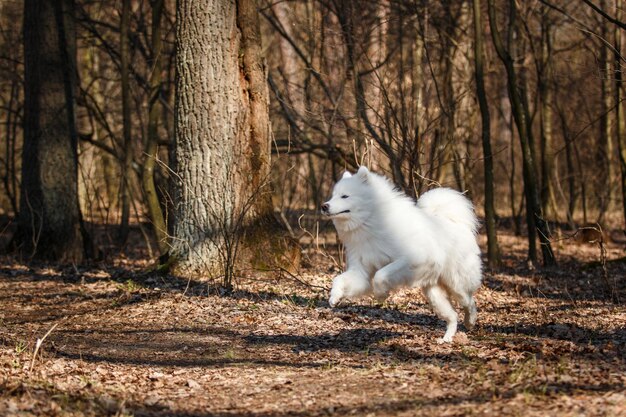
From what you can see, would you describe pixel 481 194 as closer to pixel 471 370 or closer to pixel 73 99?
pixel 73 99

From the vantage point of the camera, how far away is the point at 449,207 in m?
7.89

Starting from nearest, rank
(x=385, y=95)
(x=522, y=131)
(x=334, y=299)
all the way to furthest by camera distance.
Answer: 1. (x=334, y=299)
2. (x=385, y=95)
3. (x=522, y=131)

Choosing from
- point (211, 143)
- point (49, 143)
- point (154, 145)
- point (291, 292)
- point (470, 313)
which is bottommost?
point (291, 292)

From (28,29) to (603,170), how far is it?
17166 millimetres

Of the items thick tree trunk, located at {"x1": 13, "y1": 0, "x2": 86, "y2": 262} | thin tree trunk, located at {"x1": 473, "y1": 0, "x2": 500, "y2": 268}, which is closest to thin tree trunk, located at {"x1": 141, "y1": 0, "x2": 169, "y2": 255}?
thick tree trunk, located at {"x1": 13, "y1": 0, "x2": 86, "y2": 262}

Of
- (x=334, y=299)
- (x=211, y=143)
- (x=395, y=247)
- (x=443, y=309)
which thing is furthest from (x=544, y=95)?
(x=334, y=299)

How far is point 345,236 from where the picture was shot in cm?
743

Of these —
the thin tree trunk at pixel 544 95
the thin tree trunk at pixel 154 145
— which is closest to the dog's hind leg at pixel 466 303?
the thin tree trunk at pixel 154 145

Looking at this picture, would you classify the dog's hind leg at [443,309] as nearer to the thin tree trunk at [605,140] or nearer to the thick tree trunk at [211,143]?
the thick tree trunk at [211,143]

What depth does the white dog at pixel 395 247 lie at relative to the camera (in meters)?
7.17

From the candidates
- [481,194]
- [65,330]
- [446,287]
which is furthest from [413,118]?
[481,194]

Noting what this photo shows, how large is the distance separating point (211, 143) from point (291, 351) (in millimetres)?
4358

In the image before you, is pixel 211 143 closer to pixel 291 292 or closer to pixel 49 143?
pixel 291 292

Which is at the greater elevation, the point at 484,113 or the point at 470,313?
the point at 484,113
